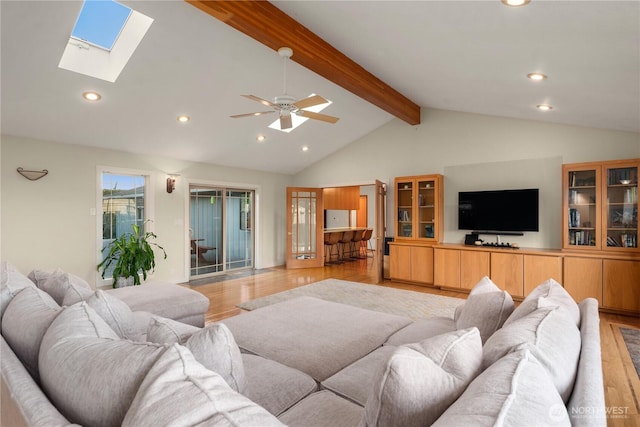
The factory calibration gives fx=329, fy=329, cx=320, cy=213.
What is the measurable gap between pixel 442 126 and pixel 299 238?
4.16m

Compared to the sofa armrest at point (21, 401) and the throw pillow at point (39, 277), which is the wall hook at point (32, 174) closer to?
the throw pillow at point (39, 277)

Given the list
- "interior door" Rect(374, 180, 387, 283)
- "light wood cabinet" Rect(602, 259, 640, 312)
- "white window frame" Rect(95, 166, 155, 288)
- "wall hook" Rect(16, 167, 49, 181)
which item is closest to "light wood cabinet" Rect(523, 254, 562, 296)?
"light wood cabinet" Rect(602, 259, 640, 312)

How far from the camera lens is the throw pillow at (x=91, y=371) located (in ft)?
2.87

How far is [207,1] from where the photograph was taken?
2502 millimetres

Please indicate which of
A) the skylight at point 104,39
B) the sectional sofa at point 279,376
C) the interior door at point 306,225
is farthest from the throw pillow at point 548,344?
the interior door at point 306,225

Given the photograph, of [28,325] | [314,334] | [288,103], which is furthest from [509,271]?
[28,325]

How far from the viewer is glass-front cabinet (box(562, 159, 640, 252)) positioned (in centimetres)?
436

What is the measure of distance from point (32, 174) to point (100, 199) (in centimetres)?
91

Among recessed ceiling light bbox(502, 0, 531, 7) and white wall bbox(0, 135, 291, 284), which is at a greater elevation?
recessed ceiling light bbox(502, 0, 531, 7)

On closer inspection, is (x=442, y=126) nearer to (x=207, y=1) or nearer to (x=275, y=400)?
(x=207, y=1)

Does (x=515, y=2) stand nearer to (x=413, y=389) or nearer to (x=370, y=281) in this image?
(x=413, y=389)

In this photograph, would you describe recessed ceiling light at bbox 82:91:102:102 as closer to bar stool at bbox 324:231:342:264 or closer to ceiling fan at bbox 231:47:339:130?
ceiling fan at bbox 231:47:339:130

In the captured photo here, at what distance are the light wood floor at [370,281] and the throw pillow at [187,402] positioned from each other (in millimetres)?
2591

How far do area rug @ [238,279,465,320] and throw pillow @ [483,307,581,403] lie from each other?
3.08 meters
